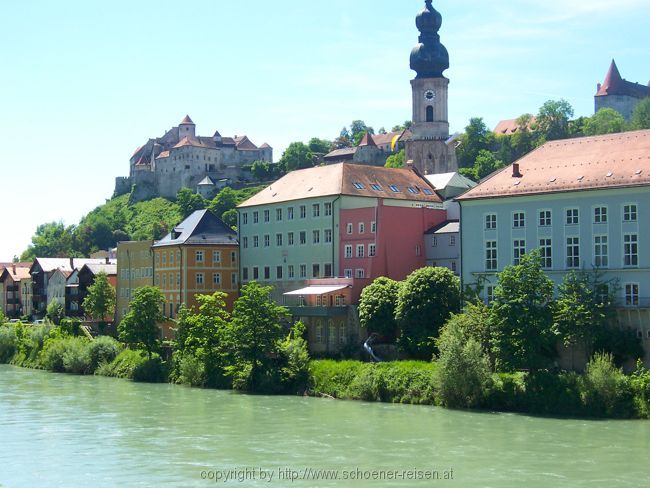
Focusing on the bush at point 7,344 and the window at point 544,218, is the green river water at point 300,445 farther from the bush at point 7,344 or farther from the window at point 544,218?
the bush at point 7,344

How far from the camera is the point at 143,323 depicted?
63188 millimetres

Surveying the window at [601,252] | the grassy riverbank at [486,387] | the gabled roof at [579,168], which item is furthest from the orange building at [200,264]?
the window at [601,252]

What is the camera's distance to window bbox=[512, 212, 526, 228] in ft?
166

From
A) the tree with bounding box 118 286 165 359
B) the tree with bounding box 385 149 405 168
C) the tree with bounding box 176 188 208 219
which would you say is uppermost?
the tree with bounding box 385 149 405 168

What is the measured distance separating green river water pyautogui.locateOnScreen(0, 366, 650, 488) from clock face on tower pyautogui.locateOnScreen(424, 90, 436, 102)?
58.9 metres

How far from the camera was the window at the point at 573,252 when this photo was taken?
48.3 metres

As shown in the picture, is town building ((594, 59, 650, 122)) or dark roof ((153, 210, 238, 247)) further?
town building ((594, 59, 650, 122))

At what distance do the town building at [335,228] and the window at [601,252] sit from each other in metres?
14.1

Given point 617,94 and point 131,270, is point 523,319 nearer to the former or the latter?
point 131,270

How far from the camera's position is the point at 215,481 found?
106 ft

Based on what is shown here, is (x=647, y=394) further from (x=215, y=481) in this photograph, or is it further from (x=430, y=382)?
(x=215, y=481)

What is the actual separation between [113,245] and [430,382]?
4207 inches

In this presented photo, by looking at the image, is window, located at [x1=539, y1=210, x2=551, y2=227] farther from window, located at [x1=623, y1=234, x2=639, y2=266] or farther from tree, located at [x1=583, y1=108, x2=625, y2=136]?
tree, located at [x1=583, y1=108, x2=625, y2=136]

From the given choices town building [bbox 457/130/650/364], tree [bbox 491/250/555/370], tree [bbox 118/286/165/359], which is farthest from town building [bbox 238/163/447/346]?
tree [bbox 491/250/555/370]
